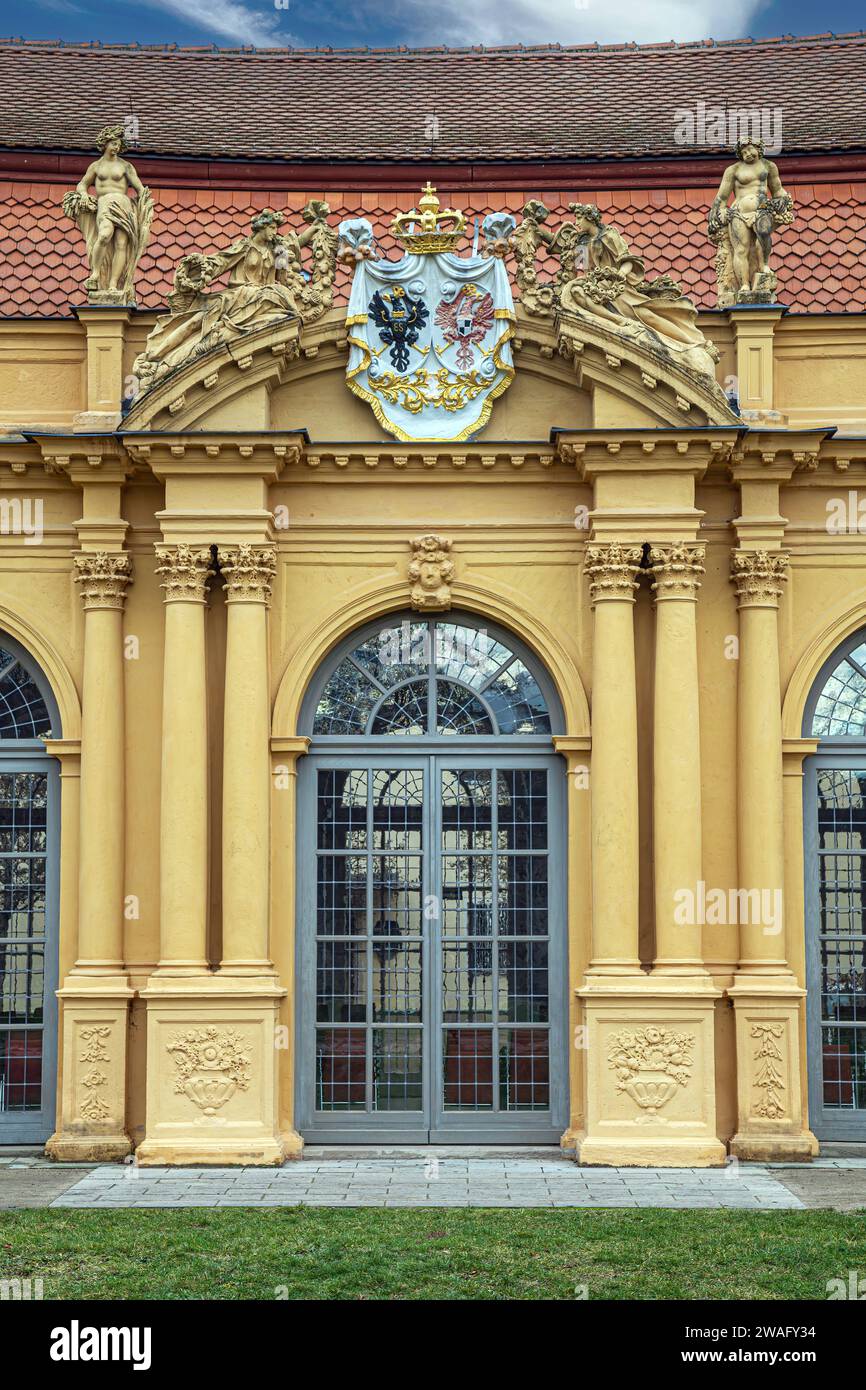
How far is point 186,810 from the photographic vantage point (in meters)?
15.0

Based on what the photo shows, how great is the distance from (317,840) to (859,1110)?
5169mm

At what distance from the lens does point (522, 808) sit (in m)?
15.7

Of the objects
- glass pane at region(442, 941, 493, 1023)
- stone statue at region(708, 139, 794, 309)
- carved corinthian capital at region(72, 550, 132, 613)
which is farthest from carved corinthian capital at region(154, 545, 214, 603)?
stone statue at region(708, 139, 794, 309)

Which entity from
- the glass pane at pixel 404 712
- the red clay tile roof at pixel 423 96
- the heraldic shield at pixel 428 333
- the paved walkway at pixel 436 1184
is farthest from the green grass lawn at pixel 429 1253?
the red clay tile roof at pixel 423 96

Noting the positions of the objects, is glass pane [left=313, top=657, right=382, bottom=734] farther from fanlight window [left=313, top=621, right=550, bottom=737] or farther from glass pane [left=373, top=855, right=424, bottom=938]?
glass pane [left=373, top=855, right=424, bottom=938]

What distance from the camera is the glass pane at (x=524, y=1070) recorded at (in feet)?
50.4

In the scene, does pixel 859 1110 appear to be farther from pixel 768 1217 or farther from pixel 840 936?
pixel 768 1217

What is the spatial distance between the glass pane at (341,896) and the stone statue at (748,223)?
19.1ft

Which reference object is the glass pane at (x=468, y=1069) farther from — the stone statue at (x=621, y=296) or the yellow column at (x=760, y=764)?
the stone statue at (x=621, y=296)

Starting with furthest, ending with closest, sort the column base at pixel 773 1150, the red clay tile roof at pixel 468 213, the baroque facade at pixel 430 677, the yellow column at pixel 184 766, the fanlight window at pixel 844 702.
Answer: the red clay tile roof at pixel 468 213 → the fanlight window at pixel 844 702 → the baroque facade at pixel 430 677 → the yellow column at pixel 184 766 → the column base at pixel 773 1150

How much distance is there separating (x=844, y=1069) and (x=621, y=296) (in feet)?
22.4

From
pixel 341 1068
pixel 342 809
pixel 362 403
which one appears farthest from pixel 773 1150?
pixel 362 403

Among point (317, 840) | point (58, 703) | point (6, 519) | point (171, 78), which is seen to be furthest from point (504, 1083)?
point (171, 78)

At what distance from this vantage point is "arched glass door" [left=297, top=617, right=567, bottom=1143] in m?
15.4
